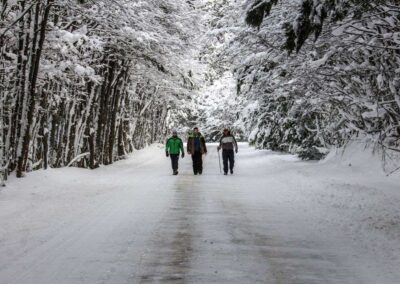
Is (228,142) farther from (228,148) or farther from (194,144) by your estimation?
(194,144)

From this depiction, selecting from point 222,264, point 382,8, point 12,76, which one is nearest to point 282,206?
point 382,8

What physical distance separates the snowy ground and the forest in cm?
148

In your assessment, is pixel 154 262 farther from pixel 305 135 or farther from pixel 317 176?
pixel 305 135

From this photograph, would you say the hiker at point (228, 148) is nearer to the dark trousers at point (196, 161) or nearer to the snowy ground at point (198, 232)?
the dark trousers at point (196, 161)

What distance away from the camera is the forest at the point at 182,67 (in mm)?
9461

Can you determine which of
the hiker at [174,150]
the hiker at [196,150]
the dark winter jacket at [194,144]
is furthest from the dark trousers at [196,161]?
the hiker at [174,150]

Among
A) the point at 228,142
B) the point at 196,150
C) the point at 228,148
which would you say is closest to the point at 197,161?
the point at 196,150

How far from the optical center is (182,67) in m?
25.6

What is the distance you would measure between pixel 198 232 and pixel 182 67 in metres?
18.7

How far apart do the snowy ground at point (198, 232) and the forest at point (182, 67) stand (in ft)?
4.85

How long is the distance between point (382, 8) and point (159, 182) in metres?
8.81

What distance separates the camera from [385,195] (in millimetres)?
11453

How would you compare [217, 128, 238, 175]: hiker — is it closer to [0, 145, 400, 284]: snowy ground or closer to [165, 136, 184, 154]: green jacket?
[165, 136, 184, 154]: green jacket

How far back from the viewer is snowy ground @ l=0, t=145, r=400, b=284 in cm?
542
